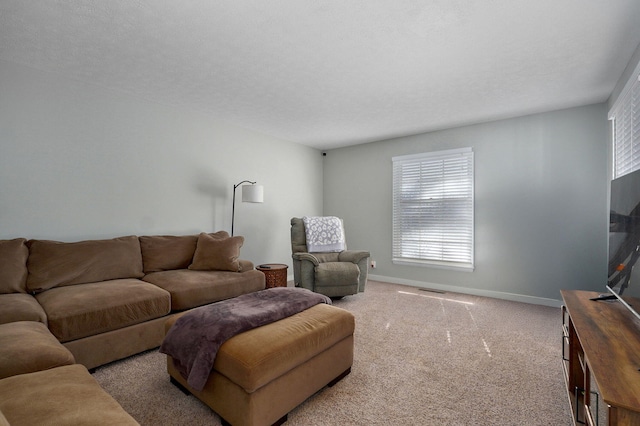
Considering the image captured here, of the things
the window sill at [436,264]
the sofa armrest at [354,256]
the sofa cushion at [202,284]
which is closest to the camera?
the sofa cushion at [202,284]

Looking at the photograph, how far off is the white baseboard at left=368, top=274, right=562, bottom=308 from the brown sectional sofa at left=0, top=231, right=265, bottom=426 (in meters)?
2.48

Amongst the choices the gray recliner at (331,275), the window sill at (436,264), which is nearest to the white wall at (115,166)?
the gray recliner at (331,275)

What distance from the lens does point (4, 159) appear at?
104 inches

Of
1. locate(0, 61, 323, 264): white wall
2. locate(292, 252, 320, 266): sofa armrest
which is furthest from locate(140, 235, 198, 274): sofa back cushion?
locate(292, 252, 320, 266): sofa armrest

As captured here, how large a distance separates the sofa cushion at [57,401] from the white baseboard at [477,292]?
14.2ft

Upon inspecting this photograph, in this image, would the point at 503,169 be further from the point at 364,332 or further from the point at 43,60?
the point at 43,60

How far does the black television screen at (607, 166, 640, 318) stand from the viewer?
1.57 meters

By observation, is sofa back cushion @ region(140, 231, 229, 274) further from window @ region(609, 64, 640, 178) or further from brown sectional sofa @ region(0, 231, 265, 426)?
window @ region(609, 64, 640, 178)

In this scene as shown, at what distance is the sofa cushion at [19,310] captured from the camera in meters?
1.92

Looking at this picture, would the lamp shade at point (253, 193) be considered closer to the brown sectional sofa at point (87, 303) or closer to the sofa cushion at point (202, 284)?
the brown sectional sofa at point (87, 303)

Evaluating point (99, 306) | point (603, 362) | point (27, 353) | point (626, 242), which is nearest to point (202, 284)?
point (99, 306)

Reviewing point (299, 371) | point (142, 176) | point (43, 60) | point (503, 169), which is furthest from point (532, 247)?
point (43, 60)

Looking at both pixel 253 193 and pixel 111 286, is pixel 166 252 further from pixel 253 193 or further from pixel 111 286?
pixel 253 193

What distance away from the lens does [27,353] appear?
1.40 m
